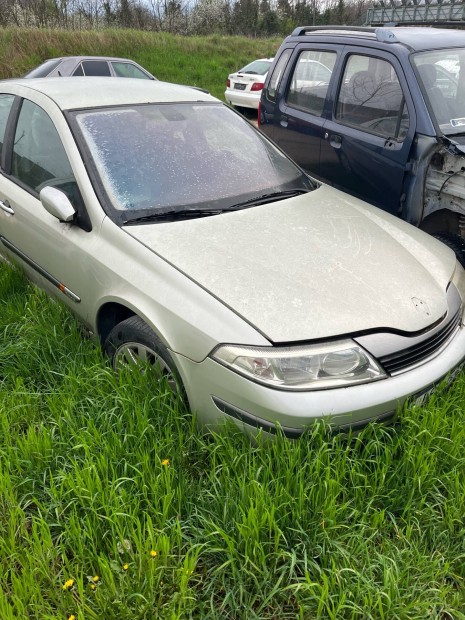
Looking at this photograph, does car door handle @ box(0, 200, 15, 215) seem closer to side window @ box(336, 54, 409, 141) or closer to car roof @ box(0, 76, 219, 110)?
car roof @ box(0, 76, 219, 110)

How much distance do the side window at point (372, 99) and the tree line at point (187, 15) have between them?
12916 mm

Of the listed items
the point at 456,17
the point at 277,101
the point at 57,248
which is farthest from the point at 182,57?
the point at 57,248

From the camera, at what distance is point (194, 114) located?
3266 millimetres

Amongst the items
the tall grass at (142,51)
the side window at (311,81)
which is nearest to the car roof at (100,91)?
the side window at (311,81)

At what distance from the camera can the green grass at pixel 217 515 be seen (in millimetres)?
1652

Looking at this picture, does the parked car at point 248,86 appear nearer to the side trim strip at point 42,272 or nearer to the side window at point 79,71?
the side window at point 79,71

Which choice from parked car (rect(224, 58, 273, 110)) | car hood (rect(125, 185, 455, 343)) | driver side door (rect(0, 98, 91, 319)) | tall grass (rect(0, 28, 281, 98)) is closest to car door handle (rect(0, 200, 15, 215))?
driver side door (rect(0, 98, 91, 319))

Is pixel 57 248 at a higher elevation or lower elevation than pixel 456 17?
lower

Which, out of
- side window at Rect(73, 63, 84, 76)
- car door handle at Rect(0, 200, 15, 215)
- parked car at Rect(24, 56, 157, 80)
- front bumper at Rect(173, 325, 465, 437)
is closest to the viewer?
front bumper at Rect(173, 325, 465, 437)

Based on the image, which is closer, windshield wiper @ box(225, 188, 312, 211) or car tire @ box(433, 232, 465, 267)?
windshield wiper @ box(225, 188, 312, 211)

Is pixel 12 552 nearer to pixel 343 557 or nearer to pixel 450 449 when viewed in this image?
pixel 343 557

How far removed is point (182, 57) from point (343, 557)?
56.0 ft

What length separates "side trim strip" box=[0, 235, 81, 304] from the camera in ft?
9.29

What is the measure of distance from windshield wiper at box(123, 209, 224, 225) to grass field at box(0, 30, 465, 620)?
767 millimetres
